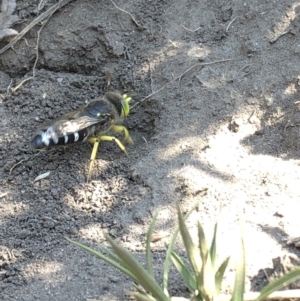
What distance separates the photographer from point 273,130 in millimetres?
4105

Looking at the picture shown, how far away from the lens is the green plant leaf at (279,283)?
105 inches

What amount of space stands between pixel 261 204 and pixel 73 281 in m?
1.04

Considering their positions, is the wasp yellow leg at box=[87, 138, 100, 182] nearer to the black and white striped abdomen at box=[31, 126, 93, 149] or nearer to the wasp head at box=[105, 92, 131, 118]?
the black and white striped abdomen at box=[31, 126, 93, 149]

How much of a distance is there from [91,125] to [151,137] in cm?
39

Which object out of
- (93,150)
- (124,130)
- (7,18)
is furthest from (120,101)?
(7,18)

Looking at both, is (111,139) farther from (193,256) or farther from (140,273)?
(140,273)

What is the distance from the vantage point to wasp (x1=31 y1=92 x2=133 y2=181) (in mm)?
4004

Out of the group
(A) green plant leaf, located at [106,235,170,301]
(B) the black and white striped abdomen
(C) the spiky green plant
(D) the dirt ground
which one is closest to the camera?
(A) green plant leaf, located at [106,235,170,301]

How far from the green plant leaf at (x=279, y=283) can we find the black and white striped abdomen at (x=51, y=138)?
5.61ft

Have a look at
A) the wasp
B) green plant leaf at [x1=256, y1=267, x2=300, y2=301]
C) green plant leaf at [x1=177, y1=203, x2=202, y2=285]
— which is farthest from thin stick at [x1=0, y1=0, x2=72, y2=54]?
green plant leaf at [x1=256, y1=267, x2=300, y2=301]

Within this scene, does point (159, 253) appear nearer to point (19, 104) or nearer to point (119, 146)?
point (119, 146)

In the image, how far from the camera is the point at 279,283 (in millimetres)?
2717

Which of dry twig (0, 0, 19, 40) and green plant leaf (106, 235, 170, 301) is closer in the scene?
green plant leaf (106, 235, 170, 301)

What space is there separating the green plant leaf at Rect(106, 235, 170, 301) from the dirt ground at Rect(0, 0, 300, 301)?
1.30 ft
